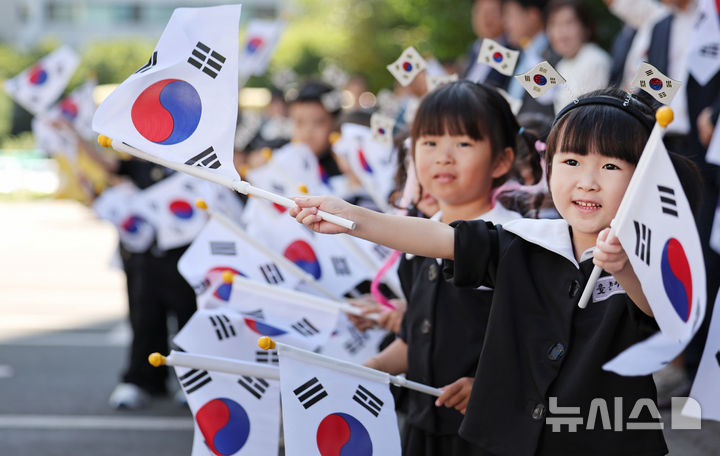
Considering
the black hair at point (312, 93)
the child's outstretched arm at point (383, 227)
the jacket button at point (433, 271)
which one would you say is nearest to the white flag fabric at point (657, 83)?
the child's outstretched arm at point (383, 227)

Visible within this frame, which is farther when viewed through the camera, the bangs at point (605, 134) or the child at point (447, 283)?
the child at point (447, 283)

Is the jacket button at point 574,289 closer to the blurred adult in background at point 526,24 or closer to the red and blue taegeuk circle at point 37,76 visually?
the blurred adult in background at point 526,24

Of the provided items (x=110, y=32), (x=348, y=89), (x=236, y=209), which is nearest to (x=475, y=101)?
(x=236, y=209)

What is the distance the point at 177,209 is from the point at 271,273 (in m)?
1.99

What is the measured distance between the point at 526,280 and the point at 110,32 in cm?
6384

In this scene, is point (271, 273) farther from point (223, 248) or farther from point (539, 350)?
point (539, 350)

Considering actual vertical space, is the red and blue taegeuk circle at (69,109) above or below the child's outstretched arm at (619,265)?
below

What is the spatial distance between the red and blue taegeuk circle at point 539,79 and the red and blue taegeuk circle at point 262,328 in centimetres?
117

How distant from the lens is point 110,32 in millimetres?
62812

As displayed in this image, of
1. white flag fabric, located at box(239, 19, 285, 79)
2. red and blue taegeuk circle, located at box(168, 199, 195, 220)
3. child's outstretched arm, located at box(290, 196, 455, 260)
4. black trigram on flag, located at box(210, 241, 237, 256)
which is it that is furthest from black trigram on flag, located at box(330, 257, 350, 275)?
white flag fabric, located at box(239, 19, 285, 79)

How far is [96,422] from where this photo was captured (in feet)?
17.6

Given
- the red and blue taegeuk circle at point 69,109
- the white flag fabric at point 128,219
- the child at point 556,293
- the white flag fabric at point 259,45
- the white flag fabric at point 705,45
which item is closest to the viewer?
the child at point 556,293

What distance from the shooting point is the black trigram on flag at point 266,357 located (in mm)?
3096

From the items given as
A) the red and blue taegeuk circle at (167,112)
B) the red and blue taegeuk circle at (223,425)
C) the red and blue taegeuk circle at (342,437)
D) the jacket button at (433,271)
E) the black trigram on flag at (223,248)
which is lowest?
the red and blue taegeuk circle at (223,425)
